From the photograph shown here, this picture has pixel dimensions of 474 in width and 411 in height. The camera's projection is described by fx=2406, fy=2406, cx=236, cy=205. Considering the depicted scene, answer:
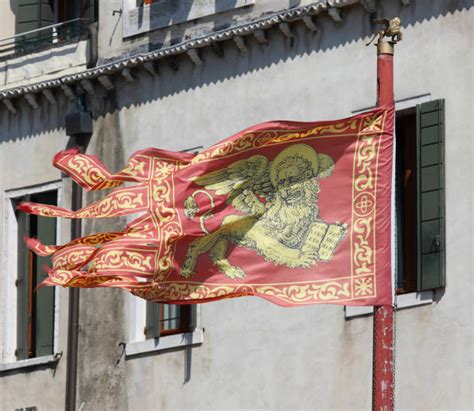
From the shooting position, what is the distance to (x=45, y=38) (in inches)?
1145

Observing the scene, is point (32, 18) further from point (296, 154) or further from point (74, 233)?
point (296, 154)

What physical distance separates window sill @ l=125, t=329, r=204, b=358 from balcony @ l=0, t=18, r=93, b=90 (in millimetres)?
3610

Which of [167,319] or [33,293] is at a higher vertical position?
[33,293]

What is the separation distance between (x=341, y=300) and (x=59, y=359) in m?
8.40

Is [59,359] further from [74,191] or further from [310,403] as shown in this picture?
[310,403]

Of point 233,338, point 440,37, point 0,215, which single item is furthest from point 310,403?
point 0,215

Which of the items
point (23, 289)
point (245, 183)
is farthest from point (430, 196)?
point (23, 289)

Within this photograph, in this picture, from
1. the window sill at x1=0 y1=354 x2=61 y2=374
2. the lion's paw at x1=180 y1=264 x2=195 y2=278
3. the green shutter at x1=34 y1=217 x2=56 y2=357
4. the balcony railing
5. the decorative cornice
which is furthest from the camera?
the balcony railing

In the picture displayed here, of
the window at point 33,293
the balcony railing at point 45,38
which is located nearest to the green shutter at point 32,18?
the balcony railing at point 45,38

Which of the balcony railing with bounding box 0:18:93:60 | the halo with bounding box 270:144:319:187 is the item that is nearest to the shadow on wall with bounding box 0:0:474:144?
the balcony railing with bounding box 0:18:93:60

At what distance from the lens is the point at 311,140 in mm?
20547

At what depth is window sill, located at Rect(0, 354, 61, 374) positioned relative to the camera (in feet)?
91.3

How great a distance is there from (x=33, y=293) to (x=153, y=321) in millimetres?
2215

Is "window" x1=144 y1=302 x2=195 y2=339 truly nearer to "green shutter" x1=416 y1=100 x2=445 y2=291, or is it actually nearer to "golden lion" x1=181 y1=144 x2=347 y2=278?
"green shutter" x1=416 y1=100 x2=445 y2=291
